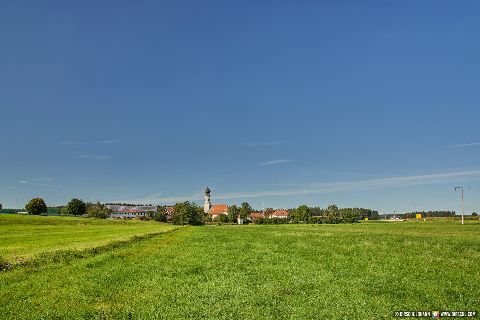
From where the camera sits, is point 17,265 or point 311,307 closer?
point 311,307

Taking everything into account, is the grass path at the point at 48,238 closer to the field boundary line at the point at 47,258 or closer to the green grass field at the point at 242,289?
the field boundary line at the point at 47,258

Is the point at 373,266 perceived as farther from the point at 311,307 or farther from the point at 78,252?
the point at 78,252

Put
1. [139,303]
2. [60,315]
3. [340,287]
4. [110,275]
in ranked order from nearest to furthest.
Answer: [60,315], [139,303], [340,287], [110,275]

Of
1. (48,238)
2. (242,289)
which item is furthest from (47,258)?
(48,238)

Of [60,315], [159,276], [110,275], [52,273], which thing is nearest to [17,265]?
[52,273]

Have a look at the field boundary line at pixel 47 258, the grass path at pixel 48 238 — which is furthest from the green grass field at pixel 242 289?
the grass path at pixel 48 238

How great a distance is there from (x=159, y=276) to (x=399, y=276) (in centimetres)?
1344

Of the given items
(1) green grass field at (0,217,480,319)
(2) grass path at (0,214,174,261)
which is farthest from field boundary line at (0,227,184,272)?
(2) grass path at (0,214,174,261)

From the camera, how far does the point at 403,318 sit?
1320 cm

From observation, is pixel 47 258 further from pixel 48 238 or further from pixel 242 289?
pixel 48 238

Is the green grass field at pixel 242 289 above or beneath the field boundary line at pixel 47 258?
above

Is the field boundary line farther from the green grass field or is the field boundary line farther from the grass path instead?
the grass path

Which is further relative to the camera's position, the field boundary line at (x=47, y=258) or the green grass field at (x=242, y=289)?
the field boundary line at (x=47, y=258)

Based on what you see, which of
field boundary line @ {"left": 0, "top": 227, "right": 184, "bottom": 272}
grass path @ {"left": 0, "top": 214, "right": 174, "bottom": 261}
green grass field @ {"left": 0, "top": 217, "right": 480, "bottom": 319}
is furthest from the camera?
grass path @ {"left": 0, "top": 214, "right": 174, "bottom": 261}
